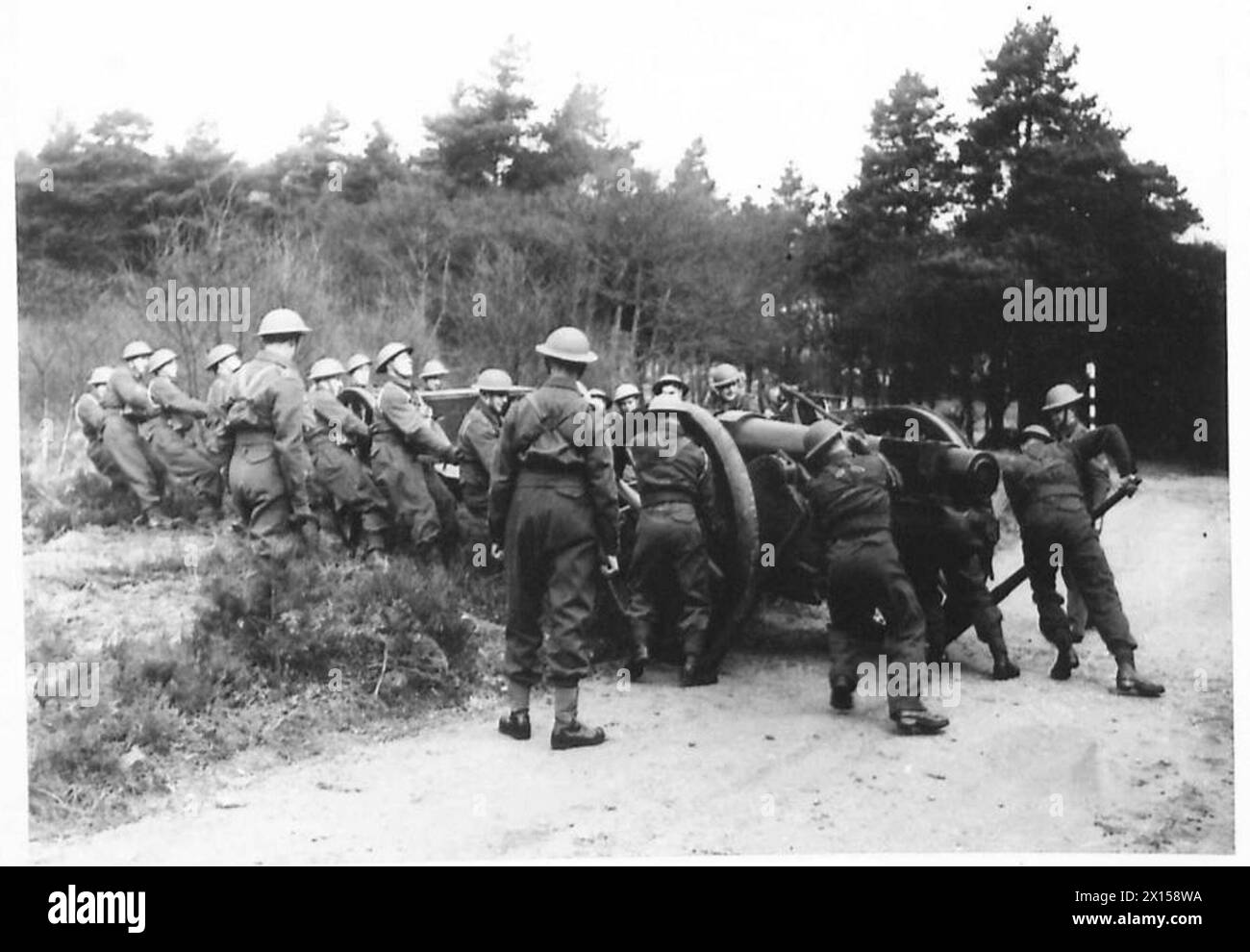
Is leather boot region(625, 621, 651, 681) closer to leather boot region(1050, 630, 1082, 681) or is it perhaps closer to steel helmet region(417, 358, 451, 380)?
leather boot region(1050, 630, 1082, 681)

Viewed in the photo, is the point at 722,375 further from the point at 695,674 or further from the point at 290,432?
the point at 290,432

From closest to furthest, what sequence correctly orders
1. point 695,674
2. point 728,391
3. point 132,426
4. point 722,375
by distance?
point 695,674, point 722,375, point 728,391, point 132,426

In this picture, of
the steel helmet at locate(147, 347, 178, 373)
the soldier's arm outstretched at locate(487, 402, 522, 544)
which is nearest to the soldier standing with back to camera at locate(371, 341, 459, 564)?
the steel helmet at locate(147, 347, 178, 373)

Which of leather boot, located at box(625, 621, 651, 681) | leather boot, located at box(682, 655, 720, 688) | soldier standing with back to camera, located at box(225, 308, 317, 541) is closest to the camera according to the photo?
leather boot, located at box(682, 655, 720, 688)

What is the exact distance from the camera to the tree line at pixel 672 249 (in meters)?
6.88

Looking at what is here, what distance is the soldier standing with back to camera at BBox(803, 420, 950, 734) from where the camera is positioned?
21.7 ft

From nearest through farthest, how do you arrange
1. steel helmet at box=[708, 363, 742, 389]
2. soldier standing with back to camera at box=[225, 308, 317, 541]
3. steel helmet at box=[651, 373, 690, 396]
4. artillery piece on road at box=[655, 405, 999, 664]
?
1. artillery piece on road at box=[655, 405, 999, 664]
2. soldier standing with back to camera at box=[225, 308, 317, 541]
3. steel helmet at box=[651, 373, 690, 396]
4. steel helmet at box=[708, 363, 742, 389]

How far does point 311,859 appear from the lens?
17.2 feet

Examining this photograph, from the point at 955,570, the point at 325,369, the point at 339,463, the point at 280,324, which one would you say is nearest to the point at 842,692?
the point at 955,570

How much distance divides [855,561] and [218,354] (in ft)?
16.2

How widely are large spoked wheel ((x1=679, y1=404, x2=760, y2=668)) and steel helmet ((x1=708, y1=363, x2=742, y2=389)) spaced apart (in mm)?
1402

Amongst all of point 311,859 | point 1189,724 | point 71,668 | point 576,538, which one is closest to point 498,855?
point 311,859

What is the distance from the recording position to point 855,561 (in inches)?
265

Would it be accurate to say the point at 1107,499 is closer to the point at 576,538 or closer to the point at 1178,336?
the point at 1178,336
